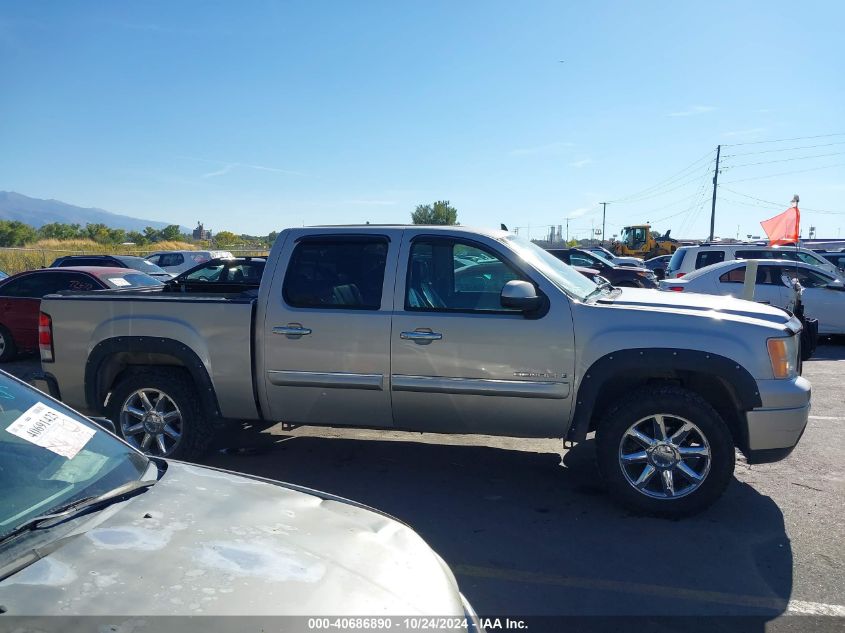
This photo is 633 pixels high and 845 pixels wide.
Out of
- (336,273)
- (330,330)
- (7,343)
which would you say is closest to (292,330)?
(330,330)

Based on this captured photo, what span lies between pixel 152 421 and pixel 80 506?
130 inches

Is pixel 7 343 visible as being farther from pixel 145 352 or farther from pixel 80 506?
pixel 80 506

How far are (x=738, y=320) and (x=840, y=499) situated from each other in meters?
1.64

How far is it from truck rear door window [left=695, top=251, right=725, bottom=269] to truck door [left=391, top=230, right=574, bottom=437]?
1135cm

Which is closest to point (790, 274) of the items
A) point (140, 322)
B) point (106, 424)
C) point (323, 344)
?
point (323, 344)

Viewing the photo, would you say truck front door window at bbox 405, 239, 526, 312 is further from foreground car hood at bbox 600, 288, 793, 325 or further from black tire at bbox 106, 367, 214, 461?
black tire at bbox 106, 367, 214, 461

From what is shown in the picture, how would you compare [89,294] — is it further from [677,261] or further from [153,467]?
[677,261]

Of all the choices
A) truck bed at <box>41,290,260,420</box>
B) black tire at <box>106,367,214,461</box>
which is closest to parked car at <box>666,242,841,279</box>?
truck bed at <box>41,290,260,420</box>

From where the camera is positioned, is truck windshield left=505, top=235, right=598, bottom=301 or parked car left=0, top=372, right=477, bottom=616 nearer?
parked car left=0, top=372, right=477, bottom=616

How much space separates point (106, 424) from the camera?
10.0 ft

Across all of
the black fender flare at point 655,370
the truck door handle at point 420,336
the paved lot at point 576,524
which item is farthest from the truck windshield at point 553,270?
the paved lot at point 576,524

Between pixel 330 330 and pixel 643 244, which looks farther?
pixel 643 244

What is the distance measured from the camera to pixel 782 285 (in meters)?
12.1

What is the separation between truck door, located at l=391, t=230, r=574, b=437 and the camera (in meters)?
4.58
